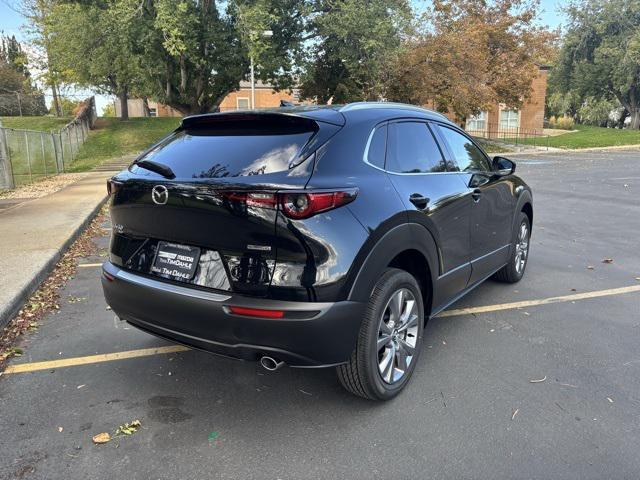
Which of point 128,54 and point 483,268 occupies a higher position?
point 128,54

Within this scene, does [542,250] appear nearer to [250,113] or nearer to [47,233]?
[250,113]

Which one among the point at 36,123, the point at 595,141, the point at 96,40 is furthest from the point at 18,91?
the point at 595,141

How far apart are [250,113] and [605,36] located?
4895 cm

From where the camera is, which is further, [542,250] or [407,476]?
[542,250]

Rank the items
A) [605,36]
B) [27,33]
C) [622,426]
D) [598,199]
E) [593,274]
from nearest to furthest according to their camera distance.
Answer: [622,426] → [593,274] → [598,199] → [27,33] → [605,36]

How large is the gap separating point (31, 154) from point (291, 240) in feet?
52.7

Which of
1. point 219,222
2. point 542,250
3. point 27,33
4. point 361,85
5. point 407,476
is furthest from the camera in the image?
point 27,33

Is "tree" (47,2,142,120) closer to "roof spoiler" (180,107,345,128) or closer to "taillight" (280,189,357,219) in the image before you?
"roof spoiler" (180,107,345,128)

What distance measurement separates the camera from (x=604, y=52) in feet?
133

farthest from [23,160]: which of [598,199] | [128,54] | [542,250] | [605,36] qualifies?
[605,36]

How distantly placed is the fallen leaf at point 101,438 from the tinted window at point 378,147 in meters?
2.15

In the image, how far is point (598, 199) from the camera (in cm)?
1146

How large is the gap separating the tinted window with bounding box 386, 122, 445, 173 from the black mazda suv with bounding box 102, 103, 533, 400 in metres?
0.02

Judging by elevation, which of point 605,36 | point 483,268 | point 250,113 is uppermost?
point 605,36
